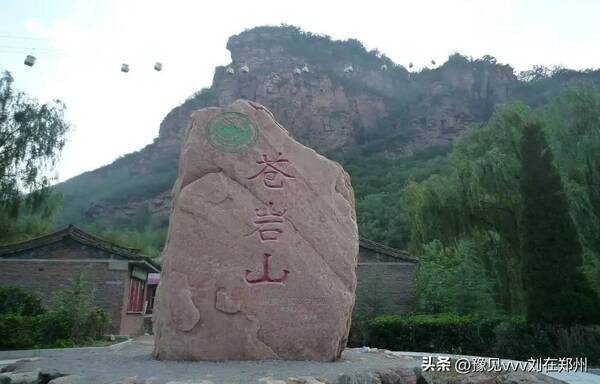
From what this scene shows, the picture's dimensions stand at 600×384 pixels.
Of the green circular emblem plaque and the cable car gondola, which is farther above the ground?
the cable car gondola

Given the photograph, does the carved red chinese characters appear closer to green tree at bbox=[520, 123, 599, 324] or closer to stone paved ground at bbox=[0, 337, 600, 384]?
stone paved ground at bbox=[0, 337, 600, 384]

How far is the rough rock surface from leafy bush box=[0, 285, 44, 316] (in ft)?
22.6

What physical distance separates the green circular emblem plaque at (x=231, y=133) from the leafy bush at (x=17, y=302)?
7341mm

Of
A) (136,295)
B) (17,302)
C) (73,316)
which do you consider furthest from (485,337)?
(136,295)

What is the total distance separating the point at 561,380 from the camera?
5.15 m

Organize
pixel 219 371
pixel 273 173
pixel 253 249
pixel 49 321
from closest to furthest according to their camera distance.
Result: pixel 219 371 → pixel 253 249 → pixel 273 173 → pixel 49 321

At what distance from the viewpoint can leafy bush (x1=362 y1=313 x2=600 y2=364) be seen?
7.33 metres

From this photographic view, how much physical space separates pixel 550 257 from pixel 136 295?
37.8 ft

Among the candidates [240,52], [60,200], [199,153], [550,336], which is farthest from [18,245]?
[240,52]

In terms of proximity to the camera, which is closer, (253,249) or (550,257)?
(253,249)

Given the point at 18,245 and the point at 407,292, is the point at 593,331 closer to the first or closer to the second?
the point at 407,292

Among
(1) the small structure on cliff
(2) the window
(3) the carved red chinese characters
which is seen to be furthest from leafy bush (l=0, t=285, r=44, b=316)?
(3) the carved red chinese characters

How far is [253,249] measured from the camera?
5.40 meters

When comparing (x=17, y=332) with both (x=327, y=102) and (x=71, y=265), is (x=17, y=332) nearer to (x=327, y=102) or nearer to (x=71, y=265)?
(x=71, y=265)
